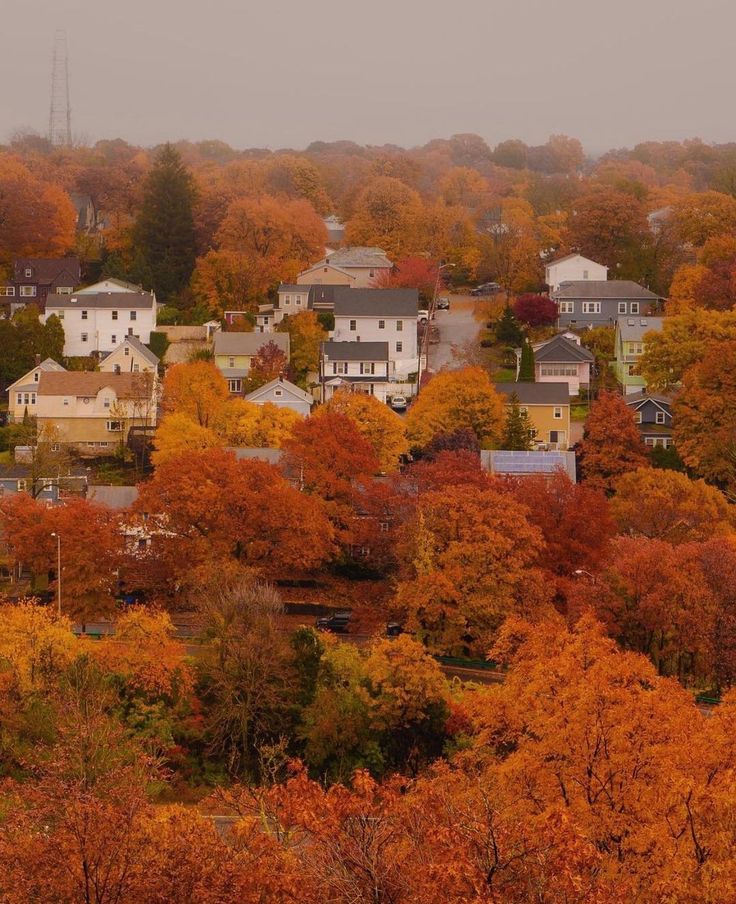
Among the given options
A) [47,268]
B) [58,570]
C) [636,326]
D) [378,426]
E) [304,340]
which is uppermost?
[47,268]

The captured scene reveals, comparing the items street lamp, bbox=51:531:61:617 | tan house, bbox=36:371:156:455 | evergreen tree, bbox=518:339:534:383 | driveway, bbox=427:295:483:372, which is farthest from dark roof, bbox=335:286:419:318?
street lamp, bbox=51:531:61:617

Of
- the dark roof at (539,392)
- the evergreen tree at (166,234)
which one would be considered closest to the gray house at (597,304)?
the dark roof at (539,392)

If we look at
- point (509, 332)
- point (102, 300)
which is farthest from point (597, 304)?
point (102, 300)

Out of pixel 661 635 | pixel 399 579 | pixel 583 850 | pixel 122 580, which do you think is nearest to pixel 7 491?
pixel 122 580

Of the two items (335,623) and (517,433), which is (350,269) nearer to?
(517,433)

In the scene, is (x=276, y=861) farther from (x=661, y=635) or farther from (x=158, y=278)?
(x=158, y=278)

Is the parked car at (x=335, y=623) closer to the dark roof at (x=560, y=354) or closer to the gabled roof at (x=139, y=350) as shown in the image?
the dark roof at (x=560, y=354)

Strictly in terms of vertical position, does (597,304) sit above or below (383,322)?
above
